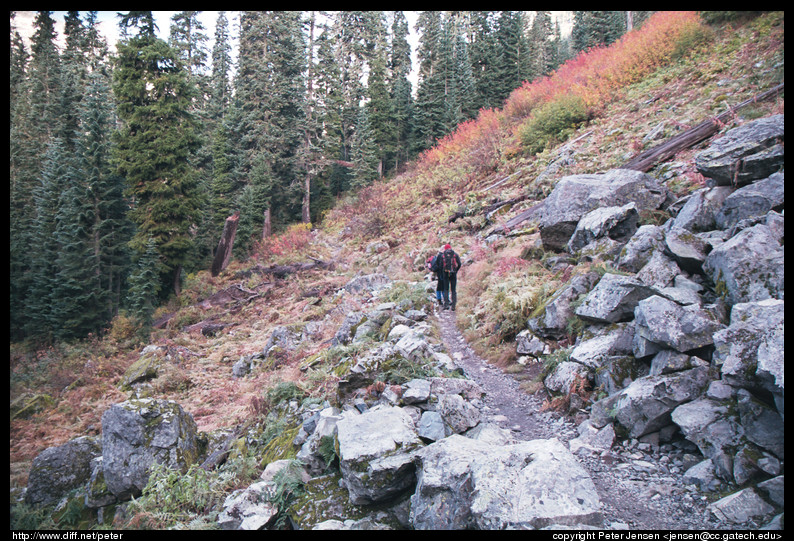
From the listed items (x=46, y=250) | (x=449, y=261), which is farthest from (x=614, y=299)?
(x=46, y=250)

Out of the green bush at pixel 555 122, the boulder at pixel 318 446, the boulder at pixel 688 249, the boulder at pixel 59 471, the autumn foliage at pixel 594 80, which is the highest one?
the autumn foliage at pixel 594 80

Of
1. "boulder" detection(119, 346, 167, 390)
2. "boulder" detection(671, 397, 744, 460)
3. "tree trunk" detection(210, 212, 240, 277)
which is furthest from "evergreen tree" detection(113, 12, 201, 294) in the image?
"boulder" detection(671, 397, 744, 460)

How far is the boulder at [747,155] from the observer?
238 inches

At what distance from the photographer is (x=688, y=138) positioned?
10.9 m

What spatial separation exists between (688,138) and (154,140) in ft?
76.2

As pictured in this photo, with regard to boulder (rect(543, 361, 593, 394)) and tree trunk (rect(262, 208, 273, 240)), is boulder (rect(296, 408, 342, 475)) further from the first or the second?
tree trunk (rect(262, 208, 273, 240))

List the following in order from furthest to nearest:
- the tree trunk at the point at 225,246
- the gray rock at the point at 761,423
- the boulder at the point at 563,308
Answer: the tree trunk at the point at 225,246, the boulder at the point at 563,308, the gray rock at the point at 761,423

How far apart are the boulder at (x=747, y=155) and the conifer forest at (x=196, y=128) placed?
20265mm

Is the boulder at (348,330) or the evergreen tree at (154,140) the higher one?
the evergreen tree at (154,140)

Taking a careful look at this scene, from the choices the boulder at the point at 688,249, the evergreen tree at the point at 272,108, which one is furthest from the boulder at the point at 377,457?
the evergreen tree at the point at 272,108

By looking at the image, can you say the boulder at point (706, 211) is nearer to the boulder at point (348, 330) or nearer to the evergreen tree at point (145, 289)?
the boulder at point (348, 330)

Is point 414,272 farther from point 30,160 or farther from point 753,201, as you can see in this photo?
point 30,160
